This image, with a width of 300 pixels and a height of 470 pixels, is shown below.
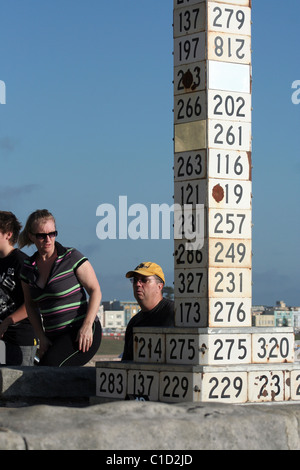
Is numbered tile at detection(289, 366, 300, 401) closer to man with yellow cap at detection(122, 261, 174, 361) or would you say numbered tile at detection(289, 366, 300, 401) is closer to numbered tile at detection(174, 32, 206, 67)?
man with yellow cap at detection(122, 261, 174, 361)

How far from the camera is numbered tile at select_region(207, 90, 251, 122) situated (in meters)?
5.64

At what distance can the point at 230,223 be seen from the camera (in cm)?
563

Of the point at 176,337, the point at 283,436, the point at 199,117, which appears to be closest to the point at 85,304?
the point at 176,337

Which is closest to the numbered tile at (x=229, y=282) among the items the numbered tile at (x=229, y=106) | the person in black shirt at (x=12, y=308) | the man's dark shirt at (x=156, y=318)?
the numbered tile at (x=229, y=106)

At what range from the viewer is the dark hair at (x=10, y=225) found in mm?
7539

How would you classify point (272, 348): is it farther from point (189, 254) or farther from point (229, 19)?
point (229, 19)

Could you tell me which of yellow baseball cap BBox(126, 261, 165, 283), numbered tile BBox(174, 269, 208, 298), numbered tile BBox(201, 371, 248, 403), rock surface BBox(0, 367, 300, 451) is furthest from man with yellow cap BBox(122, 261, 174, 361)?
rock surface BBox(0, 367, 300, 451)

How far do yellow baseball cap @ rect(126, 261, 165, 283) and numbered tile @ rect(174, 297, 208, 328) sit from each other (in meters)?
1.42

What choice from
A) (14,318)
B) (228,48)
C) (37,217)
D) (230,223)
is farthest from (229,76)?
(14,318)

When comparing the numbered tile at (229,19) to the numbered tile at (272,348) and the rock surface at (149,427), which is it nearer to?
the numbered tile at (272,348)

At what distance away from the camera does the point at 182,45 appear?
5.85 m

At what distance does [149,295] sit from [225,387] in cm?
189
